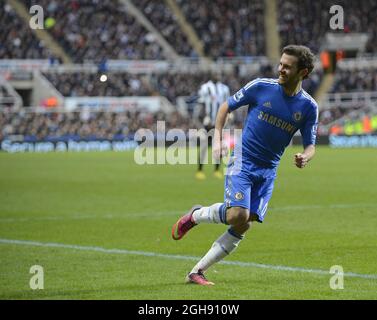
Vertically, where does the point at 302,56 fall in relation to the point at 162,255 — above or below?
above

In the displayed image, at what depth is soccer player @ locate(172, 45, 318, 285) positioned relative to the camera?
8641 mm

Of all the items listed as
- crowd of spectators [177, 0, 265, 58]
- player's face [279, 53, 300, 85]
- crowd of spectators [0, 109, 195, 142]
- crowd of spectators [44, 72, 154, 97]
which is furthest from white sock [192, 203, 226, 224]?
crowd of spectators [177, 0, 265, 58]

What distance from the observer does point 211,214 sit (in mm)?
8844

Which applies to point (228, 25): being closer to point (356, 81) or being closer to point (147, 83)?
point (147, 83)

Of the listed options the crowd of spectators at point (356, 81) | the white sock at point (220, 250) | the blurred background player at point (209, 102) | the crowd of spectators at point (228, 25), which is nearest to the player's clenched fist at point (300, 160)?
the white sock at point (220, 250)

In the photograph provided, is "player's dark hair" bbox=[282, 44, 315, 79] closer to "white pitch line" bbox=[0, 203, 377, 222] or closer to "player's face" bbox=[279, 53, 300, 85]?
"player's face" bbox=[279, 53, 300, 85]

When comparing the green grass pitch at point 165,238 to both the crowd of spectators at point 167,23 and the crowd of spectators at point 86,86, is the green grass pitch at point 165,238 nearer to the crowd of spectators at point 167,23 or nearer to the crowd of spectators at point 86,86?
the crowd of spectators at point 86,86

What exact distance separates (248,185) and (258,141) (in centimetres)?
46

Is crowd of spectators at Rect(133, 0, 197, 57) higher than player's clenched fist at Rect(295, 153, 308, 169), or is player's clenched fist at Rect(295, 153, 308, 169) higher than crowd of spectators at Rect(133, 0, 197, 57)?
crowd of spectators at Rect(133, 0, 197, 57)

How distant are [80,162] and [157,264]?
22.2 metres

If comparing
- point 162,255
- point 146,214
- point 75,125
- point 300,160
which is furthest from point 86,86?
point 300,160

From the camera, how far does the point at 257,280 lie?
8945 mm

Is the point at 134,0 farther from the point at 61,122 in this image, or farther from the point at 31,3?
the point at 61,122

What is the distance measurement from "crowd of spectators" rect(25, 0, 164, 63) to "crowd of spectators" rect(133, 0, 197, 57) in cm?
116
